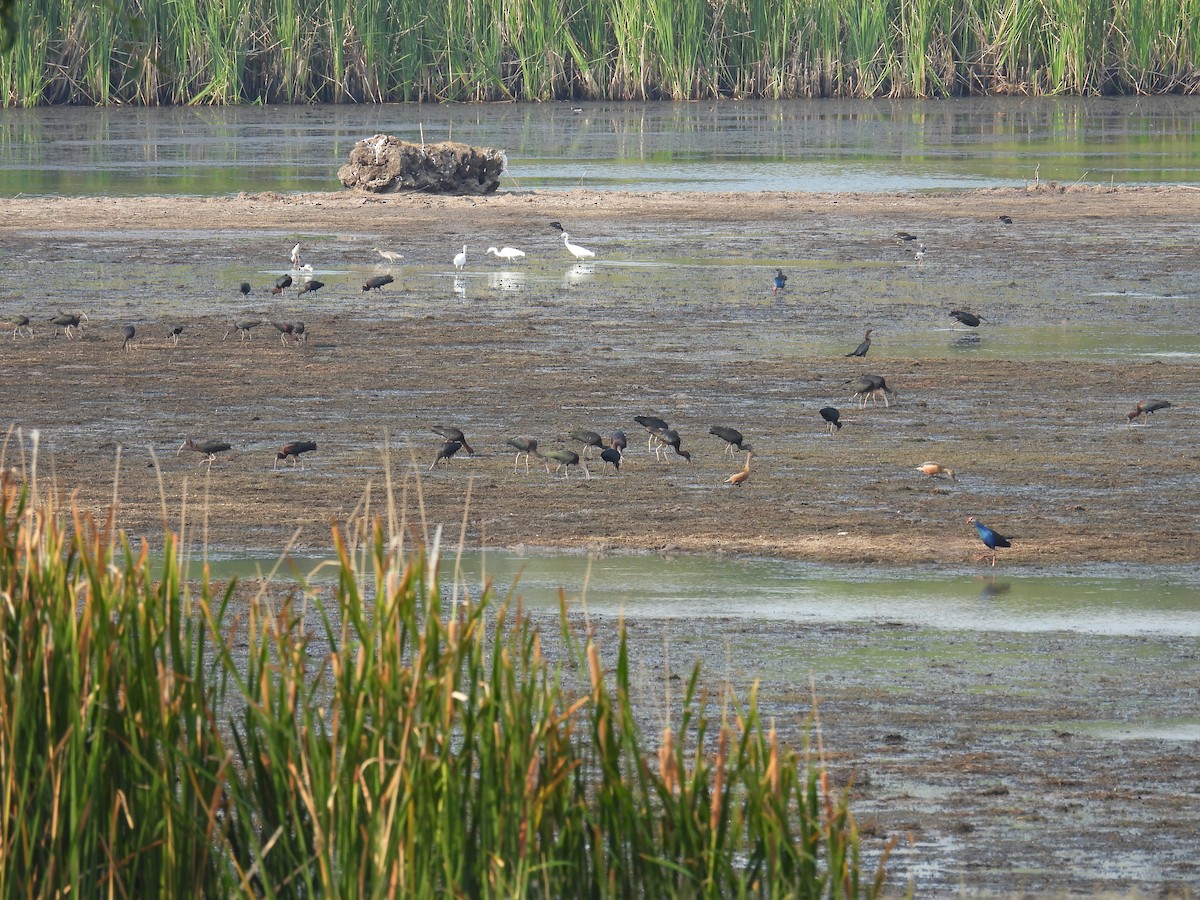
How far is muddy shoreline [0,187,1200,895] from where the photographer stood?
7328 mm

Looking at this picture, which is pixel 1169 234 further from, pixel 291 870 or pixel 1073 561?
pixel 291 870

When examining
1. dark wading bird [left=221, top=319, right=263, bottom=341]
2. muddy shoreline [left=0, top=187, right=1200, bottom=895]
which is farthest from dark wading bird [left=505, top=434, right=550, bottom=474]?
dark wading bird [left=221, top=319, right=263, bottom=341]

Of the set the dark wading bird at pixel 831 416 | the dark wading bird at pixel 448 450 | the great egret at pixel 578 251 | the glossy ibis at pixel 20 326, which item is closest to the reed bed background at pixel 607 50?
the great egret at pixel 578 251

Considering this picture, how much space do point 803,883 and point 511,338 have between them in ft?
41.8

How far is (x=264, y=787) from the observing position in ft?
16.3

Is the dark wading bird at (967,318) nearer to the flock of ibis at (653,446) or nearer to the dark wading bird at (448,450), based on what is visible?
the flock of ibis at (653,446)

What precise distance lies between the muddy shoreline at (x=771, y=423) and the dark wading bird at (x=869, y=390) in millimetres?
144

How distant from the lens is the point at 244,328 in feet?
55.2

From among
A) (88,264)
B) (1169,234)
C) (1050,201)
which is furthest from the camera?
(1050,201)

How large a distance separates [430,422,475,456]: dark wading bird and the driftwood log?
53.7ft

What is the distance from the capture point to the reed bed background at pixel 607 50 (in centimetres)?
4328

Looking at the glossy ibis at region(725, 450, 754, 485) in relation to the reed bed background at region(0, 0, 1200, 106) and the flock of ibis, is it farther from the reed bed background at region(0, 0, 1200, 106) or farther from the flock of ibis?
the reed bed background at region(0, 0, 1200, 106)

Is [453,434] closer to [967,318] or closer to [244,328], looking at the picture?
[244,328]

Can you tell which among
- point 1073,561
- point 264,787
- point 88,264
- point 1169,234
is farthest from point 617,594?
point 1169,234
